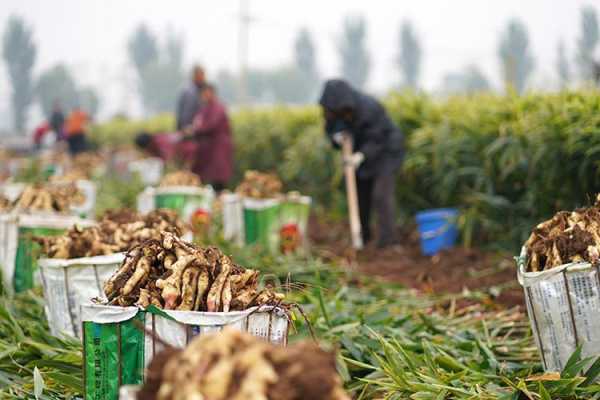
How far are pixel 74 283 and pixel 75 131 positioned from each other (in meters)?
14.4

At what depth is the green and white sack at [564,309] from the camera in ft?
10.0

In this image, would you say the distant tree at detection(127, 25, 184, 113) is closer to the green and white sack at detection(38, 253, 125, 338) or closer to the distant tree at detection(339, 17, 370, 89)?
the distant tree at detection(339, 17, 370, 89)

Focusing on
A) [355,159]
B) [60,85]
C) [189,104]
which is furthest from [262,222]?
[60,85]

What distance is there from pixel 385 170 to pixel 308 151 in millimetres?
3484

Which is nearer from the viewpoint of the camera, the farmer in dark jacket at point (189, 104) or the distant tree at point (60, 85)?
the farmer in dark jacket at point (189, 104)

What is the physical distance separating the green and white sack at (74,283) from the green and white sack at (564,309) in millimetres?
1826

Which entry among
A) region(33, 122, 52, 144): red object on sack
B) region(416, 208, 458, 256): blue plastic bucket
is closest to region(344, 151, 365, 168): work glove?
region(416, 208, 458, 256): blue plastic bucket

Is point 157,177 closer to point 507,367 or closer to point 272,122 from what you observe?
point 272,122

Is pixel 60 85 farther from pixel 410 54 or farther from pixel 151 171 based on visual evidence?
pixel 151 171

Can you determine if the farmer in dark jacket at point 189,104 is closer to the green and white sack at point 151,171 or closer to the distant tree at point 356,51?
the green and white sack at point 151,171

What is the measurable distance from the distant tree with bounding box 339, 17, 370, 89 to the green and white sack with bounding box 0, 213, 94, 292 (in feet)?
275

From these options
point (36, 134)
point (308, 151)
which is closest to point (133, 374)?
point (308, 151)

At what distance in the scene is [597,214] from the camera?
335 cm

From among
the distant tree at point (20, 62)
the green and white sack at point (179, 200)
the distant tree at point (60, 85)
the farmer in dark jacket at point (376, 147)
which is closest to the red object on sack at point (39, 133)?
the green and white sack at point (179, 200)
